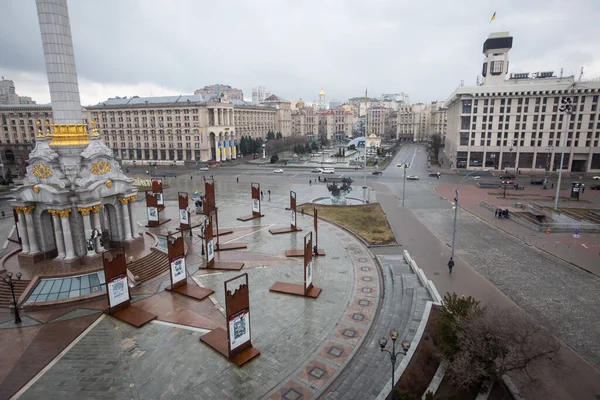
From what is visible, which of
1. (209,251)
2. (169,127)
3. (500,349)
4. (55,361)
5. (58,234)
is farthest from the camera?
(169,127)

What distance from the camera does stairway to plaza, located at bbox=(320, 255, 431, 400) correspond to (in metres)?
15.9

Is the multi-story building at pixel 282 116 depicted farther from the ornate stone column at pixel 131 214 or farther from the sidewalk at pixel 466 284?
the ornate stone column at pixel 131 214

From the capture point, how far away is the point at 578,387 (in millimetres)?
15781

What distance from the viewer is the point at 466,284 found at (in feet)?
85.5

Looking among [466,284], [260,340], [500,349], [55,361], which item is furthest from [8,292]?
[466,284]

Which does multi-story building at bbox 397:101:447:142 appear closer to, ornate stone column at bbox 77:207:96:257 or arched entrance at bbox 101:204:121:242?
arched entrance at bbox 101:204:121:242

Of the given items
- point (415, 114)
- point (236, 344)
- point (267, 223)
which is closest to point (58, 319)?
point (236, 344)

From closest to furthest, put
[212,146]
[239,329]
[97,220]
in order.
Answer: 1. [239,329]
2. [97,220]
3. [212,146]

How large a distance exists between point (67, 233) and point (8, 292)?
507 cm

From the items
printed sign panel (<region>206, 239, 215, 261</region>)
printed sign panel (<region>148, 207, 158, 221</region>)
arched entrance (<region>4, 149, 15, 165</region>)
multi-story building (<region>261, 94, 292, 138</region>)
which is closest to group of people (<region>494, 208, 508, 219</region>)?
printed sign panel (<region>206, 239, 215, 261</region>)

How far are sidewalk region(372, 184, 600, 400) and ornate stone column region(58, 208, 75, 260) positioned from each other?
24.8 metres

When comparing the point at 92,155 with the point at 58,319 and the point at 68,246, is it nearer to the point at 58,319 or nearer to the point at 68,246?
the point at 68,246

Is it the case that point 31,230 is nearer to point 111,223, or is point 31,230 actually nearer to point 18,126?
point 111,223

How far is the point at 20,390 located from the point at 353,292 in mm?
18411
